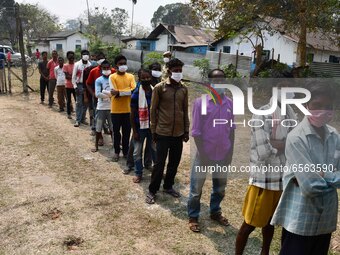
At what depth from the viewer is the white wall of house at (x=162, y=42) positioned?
32.4 meters

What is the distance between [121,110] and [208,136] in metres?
2.29

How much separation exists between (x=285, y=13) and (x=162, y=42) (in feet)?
78.6

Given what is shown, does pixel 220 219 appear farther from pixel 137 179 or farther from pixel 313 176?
pixel 313 176

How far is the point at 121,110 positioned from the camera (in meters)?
5.46

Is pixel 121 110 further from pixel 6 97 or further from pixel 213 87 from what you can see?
pixel 6 97

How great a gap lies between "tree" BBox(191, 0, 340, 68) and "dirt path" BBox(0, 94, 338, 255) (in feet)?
16.3

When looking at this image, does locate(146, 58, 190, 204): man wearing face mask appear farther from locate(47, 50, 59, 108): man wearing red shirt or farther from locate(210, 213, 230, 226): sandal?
locate(47, 50, 59, 108): man wearing red shirt

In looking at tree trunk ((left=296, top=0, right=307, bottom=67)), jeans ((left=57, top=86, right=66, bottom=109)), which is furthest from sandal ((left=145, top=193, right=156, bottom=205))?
tree trunk ((left=296, top=0, right=307, bottom=67))

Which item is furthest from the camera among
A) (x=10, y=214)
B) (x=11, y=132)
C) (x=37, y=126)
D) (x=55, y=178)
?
(x=37, y=126)

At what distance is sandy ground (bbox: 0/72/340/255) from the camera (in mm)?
3373

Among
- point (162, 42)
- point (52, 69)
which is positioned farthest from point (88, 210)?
point (162, 42)

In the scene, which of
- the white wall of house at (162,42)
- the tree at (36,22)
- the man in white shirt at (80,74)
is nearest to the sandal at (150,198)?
the man in white shirt at (80,74)

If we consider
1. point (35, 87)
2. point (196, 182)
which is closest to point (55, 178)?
point (196, 182)

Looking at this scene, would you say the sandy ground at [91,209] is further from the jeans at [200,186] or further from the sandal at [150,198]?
the jeans at [200,186]
